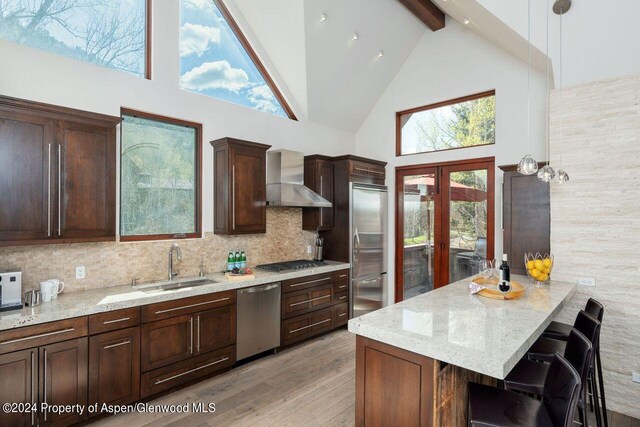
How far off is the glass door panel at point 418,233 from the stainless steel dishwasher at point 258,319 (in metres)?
2.42

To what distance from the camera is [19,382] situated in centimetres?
223

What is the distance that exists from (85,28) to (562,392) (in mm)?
4547

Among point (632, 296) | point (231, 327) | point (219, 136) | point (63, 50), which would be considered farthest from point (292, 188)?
point (632, 296)

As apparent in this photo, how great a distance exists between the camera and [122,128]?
3.33 metres

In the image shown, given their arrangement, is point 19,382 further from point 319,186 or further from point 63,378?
point 319,186

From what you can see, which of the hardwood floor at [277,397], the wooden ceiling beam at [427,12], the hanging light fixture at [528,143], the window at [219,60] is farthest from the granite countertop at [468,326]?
the wooden ceiling beam at [427,12]

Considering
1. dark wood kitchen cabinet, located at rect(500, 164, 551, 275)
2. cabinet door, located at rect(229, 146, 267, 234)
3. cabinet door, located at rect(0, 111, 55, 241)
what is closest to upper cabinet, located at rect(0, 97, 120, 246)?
cabinet door, located at rect(0, 111, 55, 241)

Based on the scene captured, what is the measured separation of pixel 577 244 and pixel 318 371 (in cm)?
280

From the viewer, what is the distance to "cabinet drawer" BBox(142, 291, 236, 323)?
112 inches

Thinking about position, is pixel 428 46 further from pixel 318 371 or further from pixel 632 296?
pixel 318 371

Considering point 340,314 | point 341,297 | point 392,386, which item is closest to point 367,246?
point 341,297

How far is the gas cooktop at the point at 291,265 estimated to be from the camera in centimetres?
416

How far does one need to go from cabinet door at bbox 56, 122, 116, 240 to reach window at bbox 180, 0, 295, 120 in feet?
4.39

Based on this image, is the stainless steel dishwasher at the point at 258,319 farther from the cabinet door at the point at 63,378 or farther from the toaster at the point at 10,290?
the toaster at the point at 10,290
